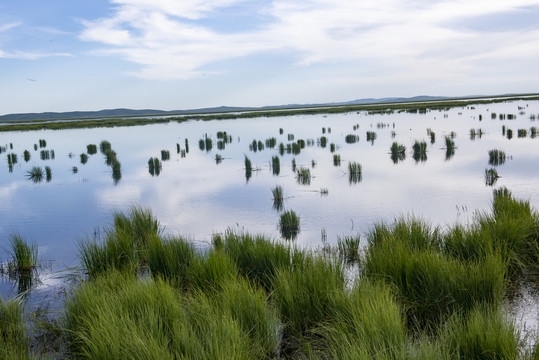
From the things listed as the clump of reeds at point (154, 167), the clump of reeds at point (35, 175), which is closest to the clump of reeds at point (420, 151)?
the clump of reeds at point (154, 167)

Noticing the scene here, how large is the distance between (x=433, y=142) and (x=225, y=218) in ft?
58.6

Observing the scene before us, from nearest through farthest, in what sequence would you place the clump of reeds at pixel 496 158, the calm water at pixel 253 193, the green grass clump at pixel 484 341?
the green grass clump at pixel 484 341 < the calm water at pixel 253 193 < the clump of reeds at pixel 496 158

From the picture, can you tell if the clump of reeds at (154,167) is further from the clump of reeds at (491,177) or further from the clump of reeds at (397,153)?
the clump of reeds at (491,177)

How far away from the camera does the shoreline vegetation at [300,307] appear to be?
152 inches

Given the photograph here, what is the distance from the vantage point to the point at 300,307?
507 centimetres

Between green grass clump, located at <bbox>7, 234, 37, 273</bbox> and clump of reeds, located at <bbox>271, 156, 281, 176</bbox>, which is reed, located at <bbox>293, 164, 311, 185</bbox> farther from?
green grass clump, located at <bbox>7, 234, 37, 273</bbox>

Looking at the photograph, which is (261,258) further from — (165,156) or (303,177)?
(165,156)

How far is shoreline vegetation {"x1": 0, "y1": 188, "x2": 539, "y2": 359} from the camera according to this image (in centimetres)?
386

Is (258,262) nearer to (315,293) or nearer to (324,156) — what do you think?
(315,293)

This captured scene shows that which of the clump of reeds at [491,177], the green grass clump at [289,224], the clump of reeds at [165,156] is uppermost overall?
the clump of reeds at [165,156]

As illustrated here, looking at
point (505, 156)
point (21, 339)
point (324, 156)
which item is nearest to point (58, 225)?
point (21, 339)

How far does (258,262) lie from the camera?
6688 mm

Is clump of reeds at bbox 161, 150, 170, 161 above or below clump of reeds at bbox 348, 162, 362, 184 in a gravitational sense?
above

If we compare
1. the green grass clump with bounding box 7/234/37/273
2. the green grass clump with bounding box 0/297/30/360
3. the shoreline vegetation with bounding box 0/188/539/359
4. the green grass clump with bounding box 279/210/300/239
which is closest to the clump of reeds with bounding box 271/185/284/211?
the green grass clump with bounding box 279/210/300/239
